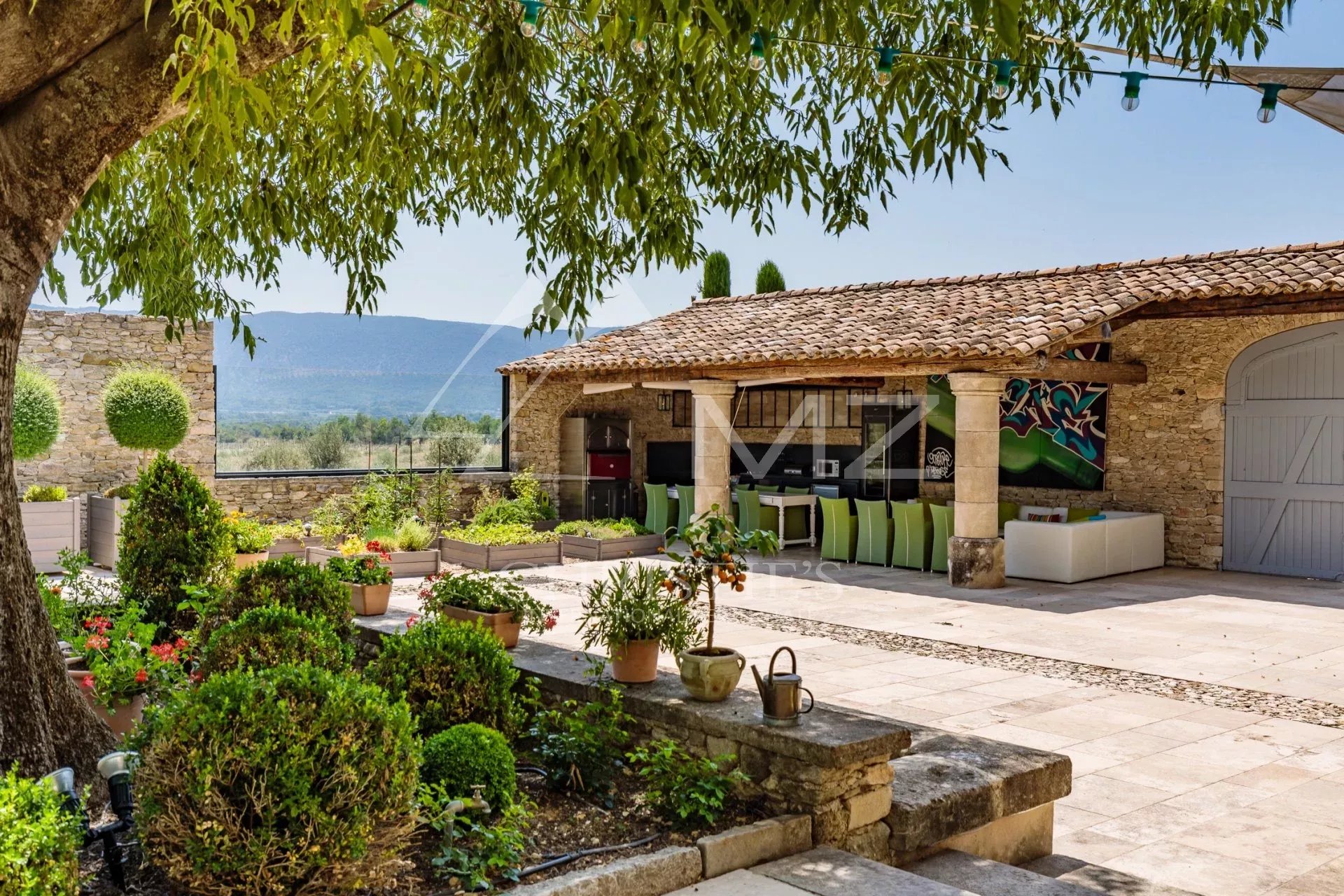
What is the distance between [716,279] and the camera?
19438mm

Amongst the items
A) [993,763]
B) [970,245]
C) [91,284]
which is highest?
[970,245]

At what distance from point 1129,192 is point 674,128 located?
36.6 m

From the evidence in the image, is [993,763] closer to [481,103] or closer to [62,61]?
[481,103]

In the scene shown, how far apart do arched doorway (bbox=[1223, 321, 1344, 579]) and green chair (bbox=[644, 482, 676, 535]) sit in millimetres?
6609

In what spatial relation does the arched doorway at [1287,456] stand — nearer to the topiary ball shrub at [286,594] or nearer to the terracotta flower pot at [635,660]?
the terracotta flower pot at [635,660]

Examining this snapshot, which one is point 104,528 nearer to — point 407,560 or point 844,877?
point 407,560

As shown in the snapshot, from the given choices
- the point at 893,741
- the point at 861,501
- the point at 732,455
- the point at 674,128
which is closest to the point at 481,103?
the point at 674,128

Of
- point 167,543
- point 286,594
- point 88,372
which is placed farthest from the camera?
point 88,372

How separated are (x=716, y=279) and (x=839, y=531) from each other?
306 inches

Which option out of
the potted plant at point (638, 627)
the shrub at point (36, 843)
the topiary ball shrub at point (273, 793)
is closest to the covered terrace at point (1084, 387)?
the potted plant at point (638, 627)

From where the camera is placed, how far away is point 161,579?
648 centimetres

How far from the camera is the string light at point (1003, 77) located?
Result: 477 centimetres

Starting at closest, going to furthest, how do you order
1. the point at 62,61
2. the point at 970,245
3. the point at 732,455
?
the point at 62,61, the point at 732,455, the point at 970,245

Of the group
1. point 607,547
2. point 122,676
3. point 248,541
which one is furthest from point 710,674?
point 607,547
